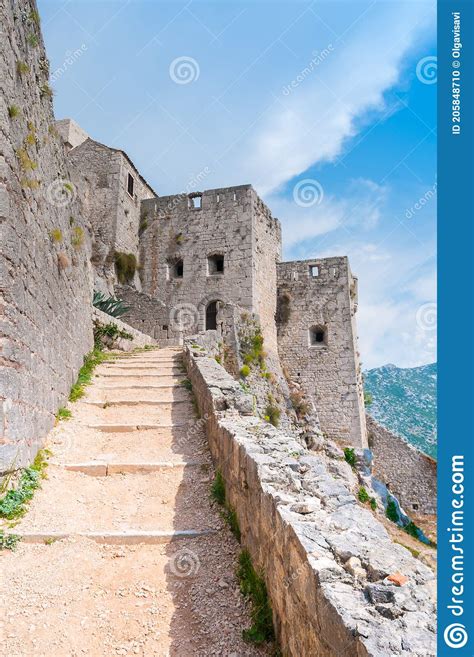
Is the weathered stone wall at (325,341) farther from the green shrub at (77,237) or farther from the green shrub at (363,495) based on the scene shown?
the green shrub at (77,237)

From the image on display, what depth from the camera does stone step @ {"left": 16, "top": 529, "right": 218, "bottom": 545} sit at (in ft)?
12.9

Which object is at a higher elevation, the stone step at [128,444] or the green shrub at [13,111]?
the green shrub at [13,111]

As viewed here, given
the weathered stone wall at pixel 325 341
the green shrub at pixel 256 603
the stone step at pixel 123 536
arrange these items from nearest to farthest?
the green shrub at pixel 256 603, the stone step at pixel 123 536, the weathered stone wall at pixel 325 341

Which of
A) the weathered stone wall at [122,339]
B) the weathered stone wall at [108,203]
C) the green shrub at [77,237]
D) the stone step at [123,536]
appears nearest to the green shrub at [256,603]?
the stone step at [123,536]

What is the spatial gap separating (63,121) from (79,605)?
27.3 meters

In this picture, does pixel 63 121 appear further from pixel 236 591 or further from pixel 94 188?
pixel 236 591

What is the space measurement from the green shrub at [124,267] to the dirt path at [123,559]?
14785 mm

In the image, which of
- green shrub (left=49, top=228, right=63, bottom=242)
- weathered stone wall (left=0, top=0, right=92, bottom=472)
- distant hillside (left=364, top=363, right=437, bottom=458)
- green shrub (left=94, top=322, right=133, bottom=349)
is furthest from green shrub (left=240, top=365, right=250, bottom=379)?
distant hillside (left=364, top=363, right=437, bottom=458)

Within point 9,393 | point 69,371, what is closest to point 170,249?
point 69,371

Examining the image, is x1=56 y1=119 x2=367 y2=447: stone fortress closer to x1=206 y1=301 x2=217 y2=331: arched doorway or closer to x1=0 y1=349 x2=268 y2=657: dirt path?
x1=206 y1=301 x2=217 y2=331: arched doorway

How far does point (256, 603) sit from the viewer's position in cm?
304

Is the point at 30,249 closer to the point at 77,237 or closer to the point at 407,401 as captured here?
the point at 77,237

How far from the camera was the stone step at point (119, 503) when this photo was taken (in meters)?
4.24

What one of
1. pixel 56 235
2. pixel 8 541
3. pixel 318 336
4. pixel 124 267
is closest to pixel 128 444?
pixel 8 541
